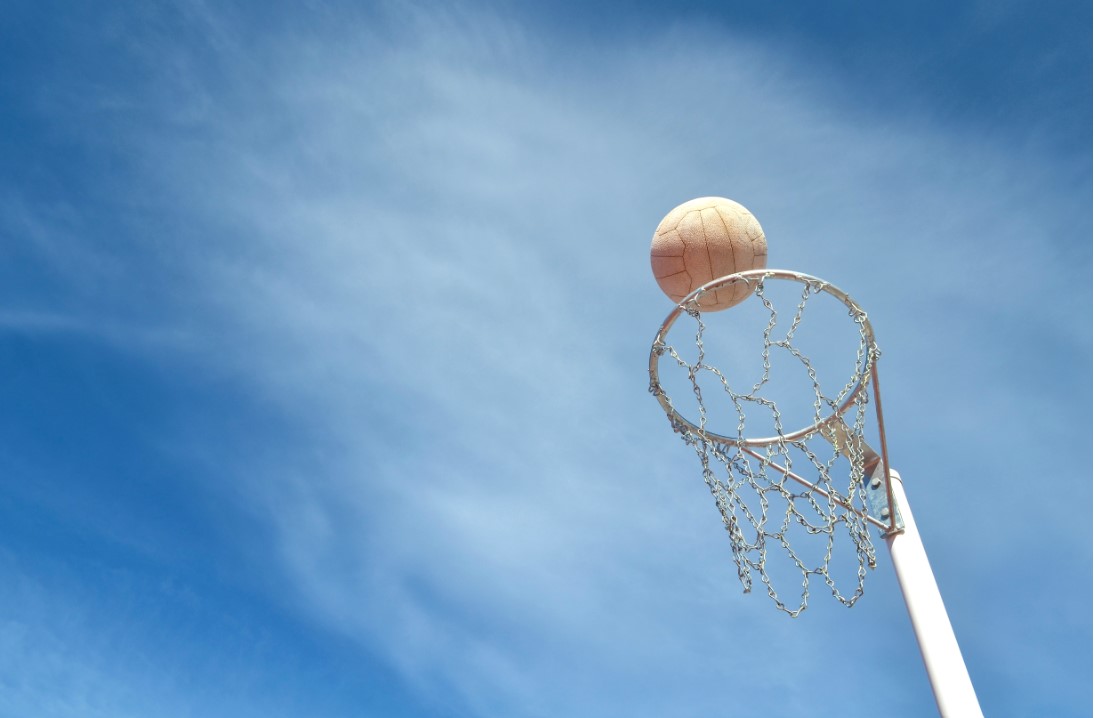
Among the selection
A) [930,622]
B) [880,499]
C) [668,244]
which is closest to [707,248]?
[668,244]

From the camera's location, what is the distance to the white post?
815 centimetres

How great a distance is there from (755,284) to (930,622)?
3.45 metres

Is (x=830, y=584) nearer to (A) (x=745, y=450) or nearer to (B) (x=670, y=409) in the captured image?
(A) (x=745, y=450)

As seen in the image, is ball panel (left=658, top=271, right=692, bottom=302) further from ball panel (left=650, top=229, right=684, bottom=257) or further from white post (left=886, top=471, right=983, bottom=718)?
white post (left=886, top=471, right=983, bottom=718)

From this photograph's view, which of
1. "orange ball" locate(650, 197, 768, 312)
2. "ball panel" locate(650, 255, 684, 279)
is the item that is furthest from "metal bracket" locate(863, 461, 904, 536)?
"ball panel" locate(650, 255, 684, 279)

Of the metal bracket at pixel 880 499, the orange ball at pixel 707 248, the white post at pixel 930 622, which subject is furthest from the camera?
the orange ball at pixel 707 248

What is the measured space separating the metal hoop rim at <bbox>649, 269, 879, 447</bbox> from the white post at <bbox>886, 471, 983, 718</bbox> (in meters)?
0.95

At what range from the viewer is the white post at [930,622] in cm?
815

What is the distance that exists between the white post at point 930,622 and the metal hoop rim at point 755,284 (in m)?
0.95

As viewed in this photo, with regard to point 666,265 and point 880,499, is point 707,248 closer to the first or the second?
point 666,265

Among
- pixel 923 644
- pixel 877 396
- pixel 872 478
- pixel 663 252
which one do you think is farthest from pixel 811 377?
pixel 923 644

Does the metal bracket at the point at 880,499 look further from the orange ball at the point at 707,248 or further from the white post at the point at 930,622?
the orange ball at the point at 707,248

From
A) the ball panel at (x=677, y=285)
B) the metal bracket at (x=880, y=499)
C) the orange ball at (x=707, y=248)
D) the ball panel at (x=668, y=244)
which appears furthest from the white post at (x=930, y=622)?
the ball panel at (x=668, y=244)

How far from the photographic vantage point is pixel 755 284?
920 centimetres
